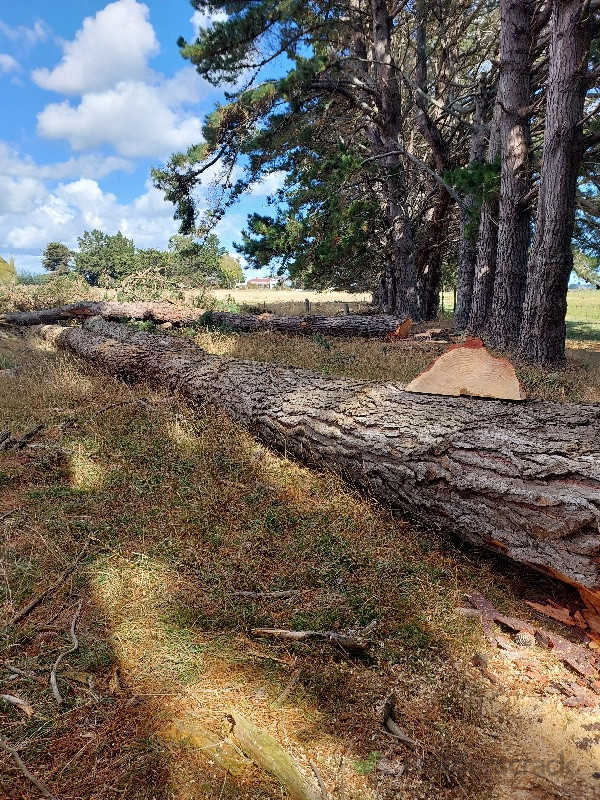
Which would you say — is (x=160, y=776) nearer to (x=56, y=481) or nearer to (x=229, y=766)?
(x=229, y=766)

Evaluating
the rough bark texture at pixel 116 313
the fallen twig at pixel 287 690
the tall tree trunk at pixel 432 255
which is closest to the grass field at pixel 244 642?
the fallen twig at pixel 287 690

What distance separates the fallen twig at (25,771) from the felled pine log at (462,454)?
246 cm

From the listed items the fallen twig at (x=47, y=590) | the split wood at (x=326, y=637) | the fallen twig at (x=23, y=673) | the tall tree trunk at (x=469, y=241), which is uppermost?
the tall tree trunk at (x=469, y=241)

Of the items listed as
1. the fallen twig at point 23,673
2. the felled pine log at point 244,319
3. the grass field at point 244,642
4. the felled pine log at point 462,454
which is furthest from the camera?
the felled pine log at point 244,319

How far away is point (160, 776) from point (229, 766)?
26cm

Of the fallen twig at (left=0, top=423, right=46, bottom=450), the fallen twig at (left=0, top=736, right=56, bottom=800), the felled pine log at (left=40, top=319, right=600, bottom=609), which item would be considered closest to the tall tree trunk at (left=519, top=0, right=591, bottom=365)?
the felled pine log at (left=40, top=319, right=600, bottom=609)

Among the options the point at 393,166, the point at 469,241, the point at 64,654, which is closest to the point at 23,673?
the point at 64,654

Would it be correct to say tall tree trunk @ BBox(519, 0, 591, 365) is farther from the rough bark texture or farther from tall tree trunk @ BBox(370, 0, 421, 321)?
the rough bark texture

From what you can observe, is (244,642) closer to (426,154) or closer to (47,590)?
(47,590)

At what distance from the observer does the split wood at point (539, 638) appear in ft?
7.46


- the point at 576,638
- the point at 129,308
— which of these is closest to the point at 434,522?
the point at 576,638

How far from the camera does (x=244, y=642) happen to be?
2.39m

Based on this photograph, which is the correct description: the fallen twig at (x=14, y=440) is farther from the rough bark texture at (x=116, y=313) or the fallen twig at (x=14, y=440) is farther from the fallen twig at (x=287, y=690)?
the rough bark texture at (x=116, y=313)

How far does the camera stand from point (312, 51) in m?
11.9
